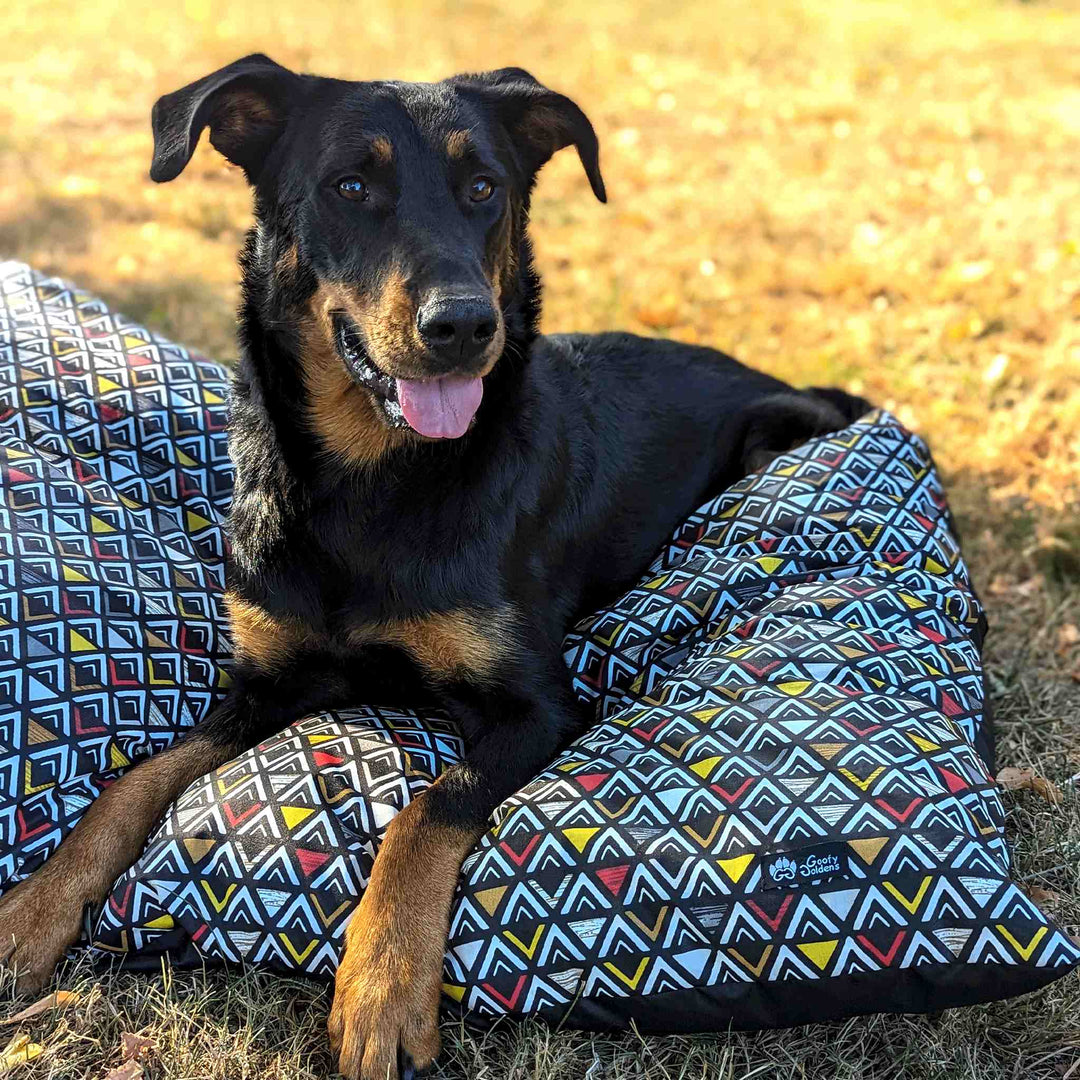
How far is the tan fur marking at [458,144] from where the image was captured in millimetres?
2896

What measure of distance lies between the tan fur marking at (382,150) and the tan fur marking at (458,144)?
152 millimetres

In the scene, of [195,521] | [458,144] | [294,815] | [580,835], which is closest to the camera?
[580,835]

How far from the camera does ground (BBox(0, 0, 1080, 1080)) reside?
2.54m

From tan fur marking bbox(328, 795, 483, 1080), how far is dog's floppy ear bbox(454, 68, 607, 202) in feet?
6.44

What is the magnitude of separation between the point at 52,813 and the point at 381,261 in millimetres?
1605

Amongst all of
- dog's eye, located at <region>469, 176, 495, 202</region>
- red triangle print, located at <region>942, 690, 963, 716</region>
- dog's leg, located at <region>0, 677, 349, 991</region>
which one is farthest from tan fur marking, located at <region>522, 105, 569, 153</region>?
red triangle print, located at <region>942, 690, 963, 716</region>

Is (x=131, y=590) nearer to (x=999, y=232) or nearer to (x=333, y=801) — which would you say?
(x=333, y=801)

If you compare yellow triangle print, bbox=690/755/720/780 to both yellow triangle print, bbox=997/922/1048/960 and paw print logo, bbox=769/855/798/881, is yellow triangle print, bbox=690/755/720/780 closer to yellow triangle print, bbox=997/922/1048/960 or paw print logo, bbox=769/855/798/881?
paw print logo, bbox=769/855/798/881

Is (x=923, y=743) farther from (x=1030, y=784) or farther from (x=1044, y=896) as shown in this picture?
(x=1030, y=784)

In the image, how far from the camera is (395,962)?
7.87 feet

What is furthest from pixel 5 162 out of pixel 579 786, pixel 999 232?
pixel 579 786

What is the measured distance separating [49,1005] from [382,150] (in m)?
2.16

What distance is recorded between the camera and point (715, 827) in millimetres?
2549

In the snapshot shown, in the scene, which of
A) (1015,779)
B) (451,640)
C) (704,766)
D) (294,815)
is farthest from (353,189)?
(1015,779)
